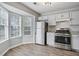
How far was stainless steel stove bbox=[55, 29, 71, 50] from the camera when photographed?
471cm

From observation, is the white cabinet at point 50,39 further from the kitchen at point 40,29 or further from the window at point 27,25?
the window at point 27,25

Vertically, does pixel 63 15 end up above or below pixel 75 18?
above

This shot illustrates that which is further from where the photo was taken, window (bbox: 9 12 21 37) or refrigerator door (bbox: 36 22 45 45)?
refrigerator door (bbox: 36 22 45 45)

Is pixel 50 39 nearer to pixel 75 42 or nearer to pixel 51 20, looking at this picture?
pixel 51 20

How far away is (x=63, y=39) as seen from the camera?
491cm

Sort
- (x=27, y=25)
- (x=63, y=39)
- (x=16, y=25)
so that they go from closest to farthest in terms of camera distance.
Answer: (x=63, y=39), (x=16, y=25), (x=27, y=25)

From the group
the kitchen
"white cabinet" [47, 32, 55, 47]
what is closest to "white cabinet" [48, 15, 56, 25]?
the kitchen

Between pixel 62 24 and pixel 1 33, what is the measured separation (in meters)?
3.36

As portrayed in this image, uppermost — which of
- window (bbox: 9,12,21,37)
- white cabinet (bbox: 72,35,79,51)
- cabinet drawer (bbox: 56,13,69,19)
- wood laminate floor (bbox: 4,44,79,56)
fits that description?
cabinet drawer (bbox: 56,13,69,19)

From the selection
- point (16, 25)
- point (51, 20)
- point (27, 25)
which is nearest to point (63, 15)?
point (51, 20)

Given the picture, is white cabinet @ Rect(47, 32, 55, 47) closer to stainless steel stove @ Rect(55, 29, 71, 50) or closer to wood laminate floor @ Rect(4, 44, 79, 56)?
stainless steel stove @ Rect(55, 29, 71, 50)

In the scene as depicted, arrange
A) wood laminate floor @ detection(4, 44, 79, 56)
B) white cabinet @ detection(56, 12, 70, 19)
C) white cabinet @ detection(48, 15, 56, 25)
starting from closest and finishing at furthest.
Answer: wood laminate floor @ detection(4, 44, 79, 56), white cabinet @ detection(56, 12, 70, 19), white cabinet @ detection(48, 15, 56, 25)

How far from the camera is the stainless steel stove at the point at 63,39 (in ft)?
15.5

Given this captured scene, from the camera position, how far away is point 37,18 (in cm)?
664
